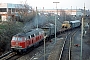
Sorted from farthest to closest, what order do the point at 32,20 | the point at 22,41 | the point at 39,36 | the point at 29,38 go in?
1. the point at 32,20
2. the point at 39,36
3. the point at 29,38
4. the point at 22,41

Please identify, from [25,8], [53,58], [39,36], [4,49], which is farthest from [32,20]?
[53,58]

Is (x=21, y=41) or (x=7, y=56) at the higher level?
(x=21, y=41)

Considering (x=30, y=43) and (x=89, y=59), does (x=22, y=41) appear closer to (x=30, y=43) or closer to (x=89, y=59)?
(x=30, y=43)

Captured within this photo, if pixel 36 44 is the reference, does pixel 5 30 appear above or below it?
above

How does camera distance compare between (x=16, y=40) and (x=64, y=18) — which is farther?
(x=64, y=18)

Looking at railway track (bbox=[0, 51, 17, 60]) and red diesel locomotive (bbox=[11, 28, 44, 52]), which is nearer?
railway track (bbox=[0, 51, 17, 60])

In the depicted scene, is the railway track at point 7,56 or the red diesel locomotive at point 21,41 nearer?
the railway track at point 7,56

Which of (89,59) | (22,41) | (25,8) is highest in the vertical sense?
(25,8)

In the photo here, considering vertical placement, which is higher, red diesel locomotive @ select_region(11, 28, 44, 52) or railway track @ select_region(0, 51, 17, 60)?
red diesel locomotive @ select_region(11, 28, 44, 52)

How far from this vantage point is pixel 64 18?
8956cm

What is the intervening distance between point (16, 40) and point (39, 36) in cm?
746

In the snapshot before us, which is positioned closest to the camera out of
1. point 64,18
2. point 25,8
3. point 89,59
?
point 89,59

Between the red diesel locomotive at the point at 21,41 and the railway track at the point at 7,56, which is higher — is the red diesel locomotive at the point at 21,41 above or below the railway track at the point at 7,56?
above

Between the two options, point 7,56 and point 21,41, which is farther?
point 21,41
